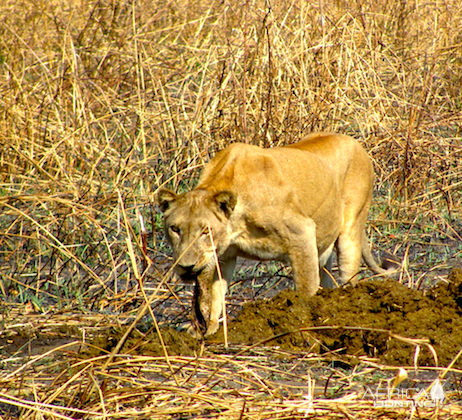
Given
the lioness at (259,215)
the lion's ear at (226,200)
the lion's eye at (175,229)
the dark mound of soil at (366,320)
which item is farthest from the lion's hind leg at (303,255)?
the lion's eye at (175,229)

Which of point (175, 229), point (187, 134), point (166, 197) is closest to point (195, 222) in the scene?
point (175, 229)

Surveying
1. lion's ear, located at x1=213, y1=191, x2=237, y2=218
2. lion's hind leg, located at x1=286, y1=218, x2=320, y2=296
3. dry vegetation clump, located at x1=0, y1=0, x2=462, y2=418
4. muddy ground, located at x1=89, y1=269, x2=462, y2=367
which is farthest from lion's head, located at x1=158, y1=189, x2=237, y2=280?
dry vegetation clump, located at x1=0, y1=0, x2=462, y2=418

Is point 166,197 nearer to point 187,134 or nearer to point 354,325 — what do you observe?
point 354,325

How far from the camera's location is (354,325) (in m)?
4.18

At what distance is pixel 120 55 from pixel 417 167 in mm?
3645

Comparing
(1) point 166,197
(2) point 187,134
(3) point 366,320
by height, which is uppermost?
(1) point 166,197

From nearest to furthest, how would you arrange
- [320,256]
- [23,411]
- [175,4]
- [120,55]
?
[23,411] < [320,256] < [120,55] < [175,4]

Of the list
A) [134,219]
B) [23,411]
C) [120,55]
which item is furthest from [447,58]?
[23,411]

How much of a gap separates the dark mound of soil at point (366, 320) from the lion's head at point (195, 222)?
508 millimetres

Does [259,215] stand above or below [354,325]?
above

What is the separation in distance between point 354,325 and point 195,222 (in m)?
1.12

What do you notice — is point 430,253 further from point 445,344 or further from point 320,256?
point 445,344

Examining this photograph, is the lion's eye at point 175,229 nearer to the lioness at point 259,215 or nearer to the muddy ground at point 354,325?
the lioness at point 259,215

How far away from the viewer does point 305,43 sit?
7.17 metres
